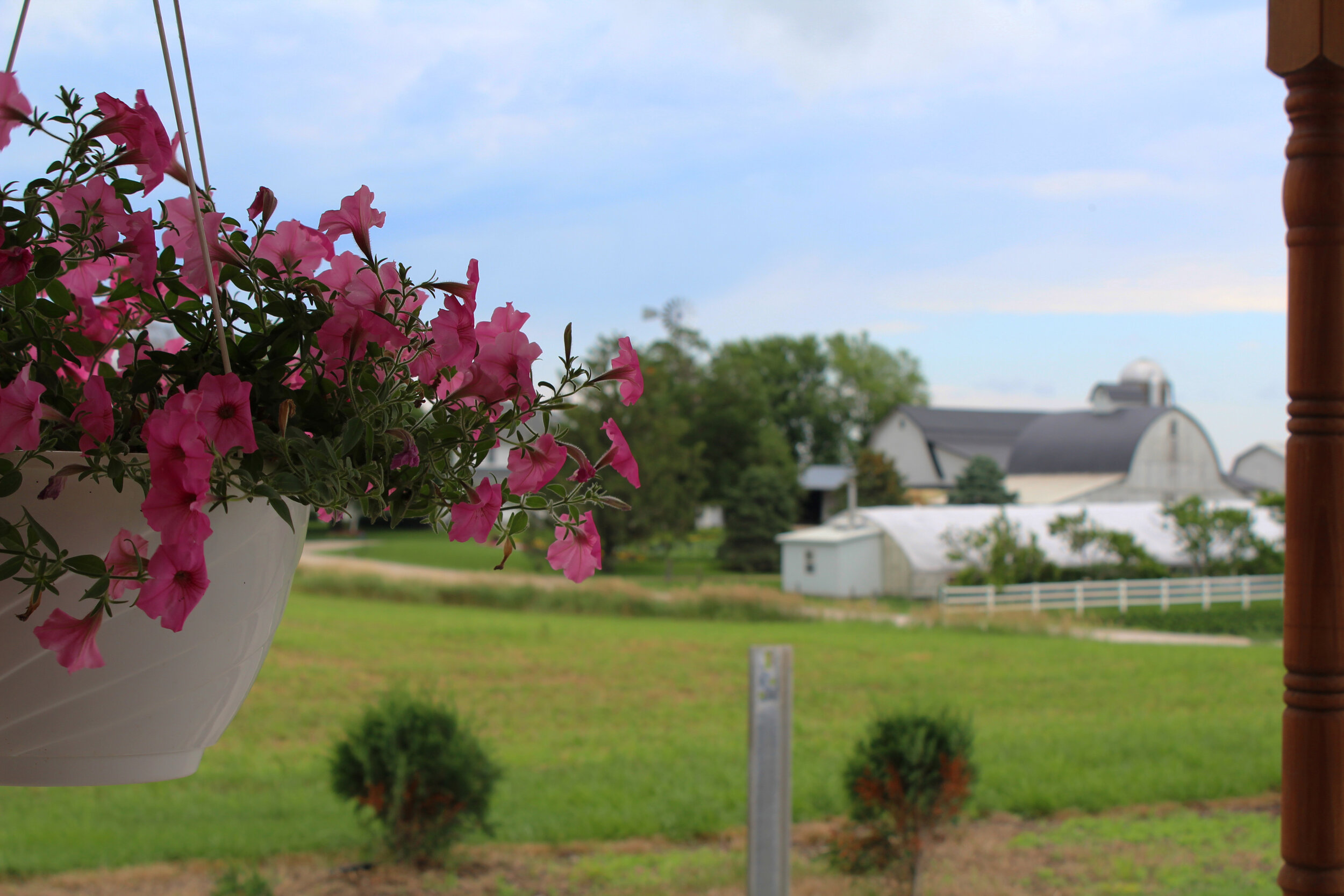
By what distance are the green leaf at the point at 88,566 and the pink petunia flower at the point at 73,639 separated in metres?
0.02

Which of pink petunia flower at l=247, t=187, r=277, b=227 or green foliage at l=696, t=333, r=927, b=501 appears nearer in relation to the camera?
pink petunia flower at l=247, t=187, r=277, b=227

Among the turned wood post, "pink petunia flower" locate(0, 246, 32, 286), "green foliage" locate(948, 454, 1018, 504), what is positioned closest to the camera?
"pink petunia flower" locate(0, 246, 32, 286)

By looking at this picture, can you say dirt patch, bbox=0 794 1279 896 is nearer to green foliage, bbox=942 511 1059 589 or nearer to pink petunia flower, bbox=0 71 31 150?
pink petunia flower, bbox=0 71 31 150

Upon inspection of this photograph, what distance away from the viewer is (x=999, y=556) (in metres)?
16.2

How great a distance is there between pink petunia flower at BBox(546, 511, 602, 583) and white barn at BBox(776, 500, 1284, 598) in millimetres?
17206

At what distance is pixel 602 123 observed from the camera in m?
2.93

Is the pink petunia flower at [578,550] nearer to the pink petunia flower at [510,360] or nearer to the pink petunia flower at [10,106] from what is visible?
the pink petunia flower at [510,360]

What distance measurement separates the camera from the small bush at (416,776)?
4.16 meters

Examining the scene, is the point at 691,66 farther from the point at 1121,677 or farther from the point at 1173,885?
the point at 1121,677

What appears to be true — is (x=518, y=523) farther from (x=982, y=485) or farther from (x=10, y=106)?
(x=982, y=485)

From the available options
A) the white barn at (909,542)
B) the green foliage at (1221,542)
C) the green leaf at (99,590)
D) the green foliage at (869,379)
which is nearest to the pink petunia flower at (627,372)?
the green leaf at (99,590)

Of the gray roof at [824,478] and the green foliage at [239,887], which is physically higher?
the gray roof at [824,478]

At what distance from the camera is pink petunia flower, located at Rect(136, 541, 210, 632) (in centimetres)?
54

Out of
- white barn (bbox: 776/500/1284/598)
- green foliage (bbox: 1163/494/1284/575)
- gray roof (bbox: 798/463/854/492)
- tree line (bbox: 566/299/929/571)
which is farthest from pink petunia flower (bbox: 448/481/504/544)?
gray roof (bbox: 798/463/854/492)
